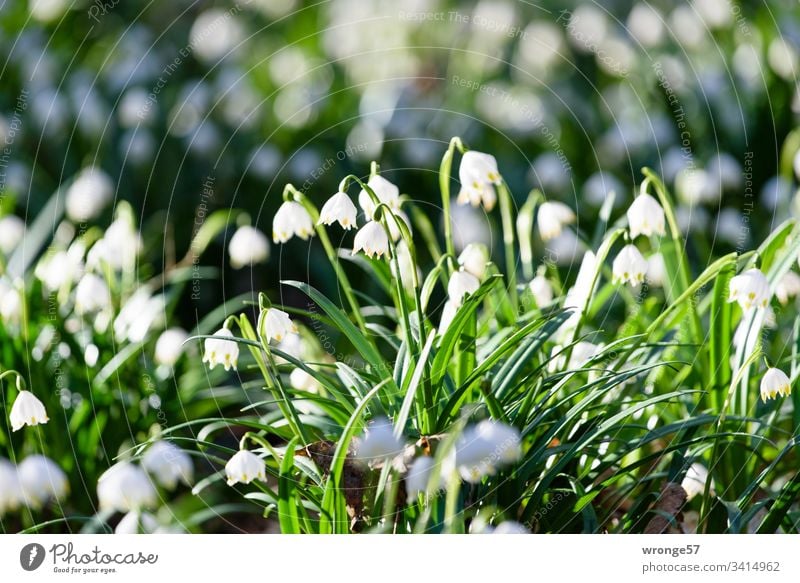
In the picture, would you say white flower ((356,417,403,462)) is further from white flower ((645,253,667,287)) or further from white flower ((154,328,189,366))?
white flower ((645,253,667,287))

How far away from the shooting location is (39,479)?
1.67 m

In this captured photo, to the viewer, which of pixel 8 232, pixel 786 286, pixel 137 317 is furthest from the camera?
pixel 8 232

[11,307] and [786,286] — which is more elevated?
[11,307]

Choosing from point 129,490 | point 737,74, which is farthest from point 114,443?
point 737,74

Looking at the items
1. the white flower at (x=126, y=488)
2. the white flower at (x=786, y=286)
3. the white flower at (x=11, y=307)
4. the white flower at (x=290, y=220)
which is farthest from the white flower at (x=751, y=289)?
the white flower at (x=11, y=307)

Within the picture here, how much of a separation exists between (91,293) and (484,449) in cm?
108

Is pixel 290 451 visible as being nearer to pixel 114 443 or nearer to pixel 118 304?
pixel 114 443

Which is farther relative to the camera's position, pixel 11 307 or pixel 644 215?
pixel 11 307

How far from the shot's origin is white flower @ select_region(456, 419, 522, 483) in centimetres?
138

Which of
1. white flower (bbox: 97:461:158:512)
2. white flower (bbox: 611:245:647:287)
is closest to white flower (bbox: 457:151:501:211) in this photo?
white flower (bbox: 611:245:647:287)

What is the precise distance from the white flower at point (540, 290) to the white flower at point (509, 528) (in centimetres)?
56

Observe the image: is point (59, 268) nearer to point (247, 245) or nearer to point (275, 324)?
point (247, 245)

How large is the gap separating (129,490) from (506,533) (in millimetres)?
683

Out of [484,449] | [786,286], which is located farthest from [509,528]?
[786,286]
